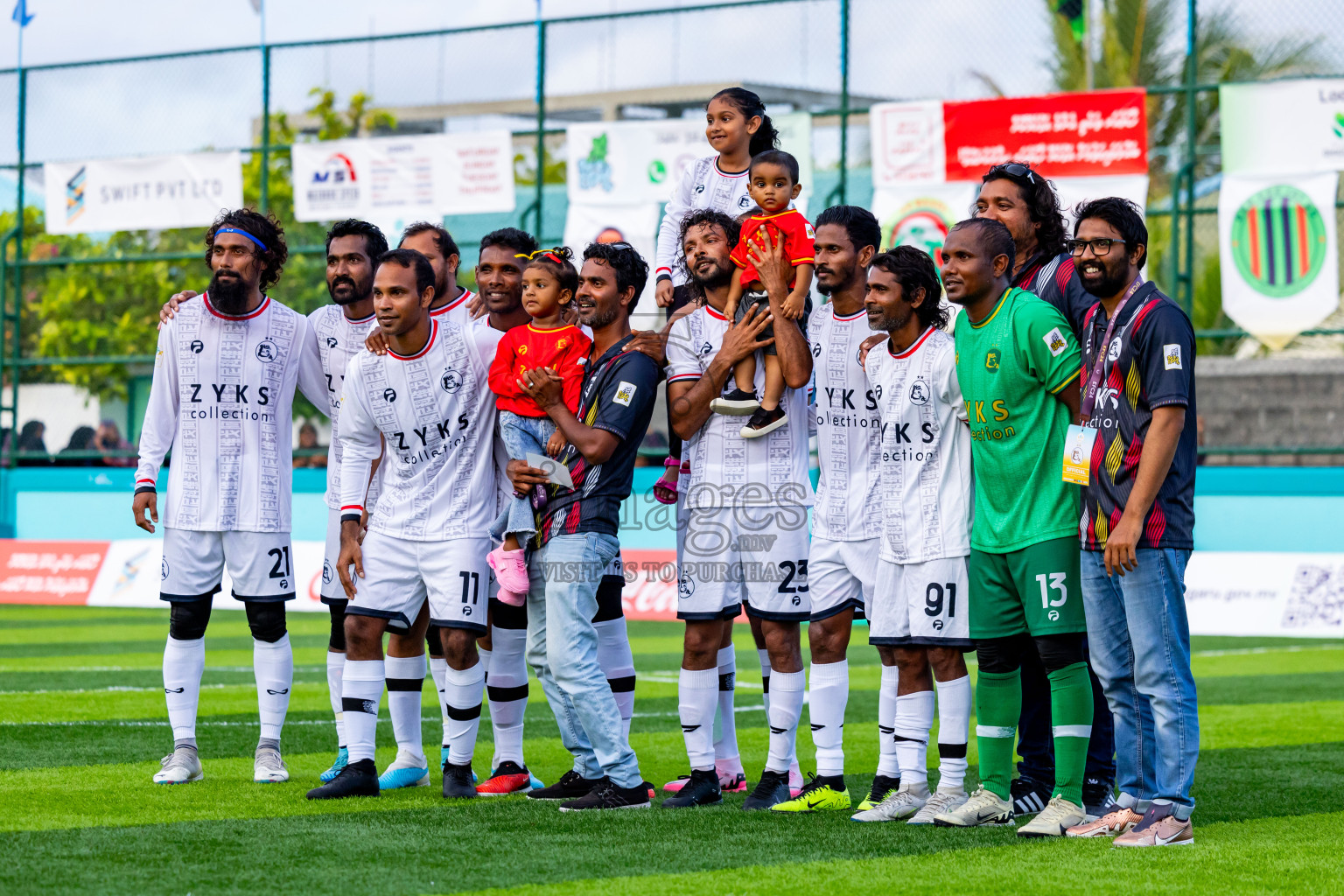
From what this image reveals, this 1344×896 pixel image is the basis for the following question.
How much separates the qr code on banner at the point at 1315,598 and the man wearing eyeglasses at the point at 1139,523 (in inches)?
388

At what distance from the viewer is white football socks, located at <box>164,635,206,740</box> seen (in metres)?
7.27

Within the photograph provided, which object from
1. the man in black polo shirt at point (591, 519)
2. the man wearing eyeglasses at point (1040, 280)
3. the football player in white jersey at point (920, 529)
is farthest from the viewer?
the man in black polo shirt at point (591, 519)

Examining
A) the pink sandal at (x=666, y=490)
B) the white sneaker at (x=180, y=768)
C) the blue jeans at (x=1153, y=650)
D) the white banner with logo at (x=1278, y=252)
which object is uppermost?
the white banner with logo at (x=1278, y=252)

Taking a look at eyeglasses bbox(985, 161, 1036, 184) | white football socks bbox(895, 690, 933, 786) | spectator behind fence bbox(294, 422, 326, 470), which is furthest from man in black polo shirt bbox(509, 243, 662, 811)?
spectator behind fence bbox(294, 422, 326, 470)

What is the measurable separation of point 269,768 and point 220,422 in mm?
1670

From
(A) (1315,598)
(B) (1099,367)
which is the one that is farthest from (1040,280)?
(A) (1315,598)

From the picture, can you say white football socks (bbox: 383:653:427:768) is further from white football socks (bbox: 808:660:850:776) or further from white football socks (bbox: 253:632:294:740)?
white football socks (bbox: 808:660:850:776)

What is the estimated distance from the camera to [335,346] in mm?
7676

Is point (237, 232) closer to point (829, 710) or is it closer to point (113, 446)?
point (829, 710)

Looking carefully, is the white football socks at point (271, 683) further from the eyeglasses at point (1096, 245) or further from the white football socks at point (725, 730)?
the eyeglasses at point (1096, 245)

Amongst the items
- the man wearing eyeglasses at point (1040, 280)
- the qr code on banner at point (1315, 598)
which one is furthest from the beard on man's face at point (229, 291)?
the qr code on banner at point (1315, 598)

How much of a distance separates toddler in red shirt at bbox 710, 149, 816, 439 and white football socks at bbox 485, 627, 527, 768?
1447 millimetres

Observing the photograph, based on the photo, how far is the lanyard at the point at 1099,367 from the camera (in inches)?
227

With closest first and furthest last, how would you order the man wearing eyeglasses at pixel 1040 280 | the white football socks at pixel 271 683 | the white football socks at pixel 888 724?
the man wearing eyeglasses at pixel 1040 280, the white football socks at pixel 888 724, the white football socks at pixel 271 683
